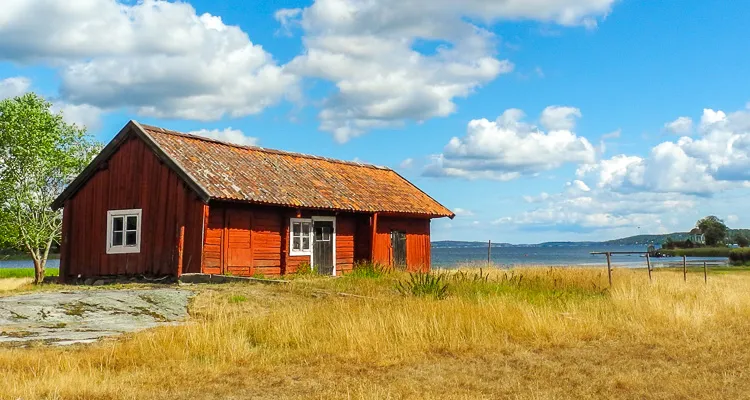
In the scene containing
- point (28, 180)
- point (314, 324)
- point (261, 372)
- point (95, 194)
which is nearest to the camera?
point (261, 372)

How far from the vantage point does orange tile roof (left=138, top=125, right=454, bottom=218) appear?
66.3ft

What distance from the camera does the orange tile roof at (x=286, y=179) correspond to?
2020 centimetres

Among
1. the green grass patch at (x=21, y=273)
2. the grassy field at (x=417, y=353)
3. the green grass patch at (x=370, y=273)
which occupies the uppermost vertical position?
the green grass patch at (x=370, y=273)

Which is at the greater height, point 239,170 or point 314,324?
point 239,170

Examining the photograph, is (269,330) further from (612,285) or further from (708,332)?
(612,285)

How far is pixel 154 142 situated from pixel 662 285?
14.7m

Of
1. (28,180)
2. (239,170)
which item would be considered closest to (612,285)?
(239,170)

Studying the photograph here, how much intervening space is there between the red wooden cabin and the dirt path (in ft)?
16.6

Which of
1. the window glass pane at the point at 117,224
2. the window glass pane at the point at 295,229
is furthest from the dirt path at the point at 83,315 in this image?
the window glass pane at the point at 295,229

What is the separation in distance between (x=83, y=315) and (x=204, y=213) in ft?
22.4

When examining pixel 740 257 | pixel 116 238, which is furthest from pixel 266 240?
pixel 740 257

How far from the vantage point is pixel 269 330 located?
34.1ft

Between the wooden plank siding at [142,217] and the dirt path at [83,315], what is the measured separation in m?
4.88

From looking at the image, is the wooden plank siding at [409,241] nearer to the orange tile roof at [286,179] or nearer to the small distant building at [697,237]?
the orange tile roof at [286,179]
